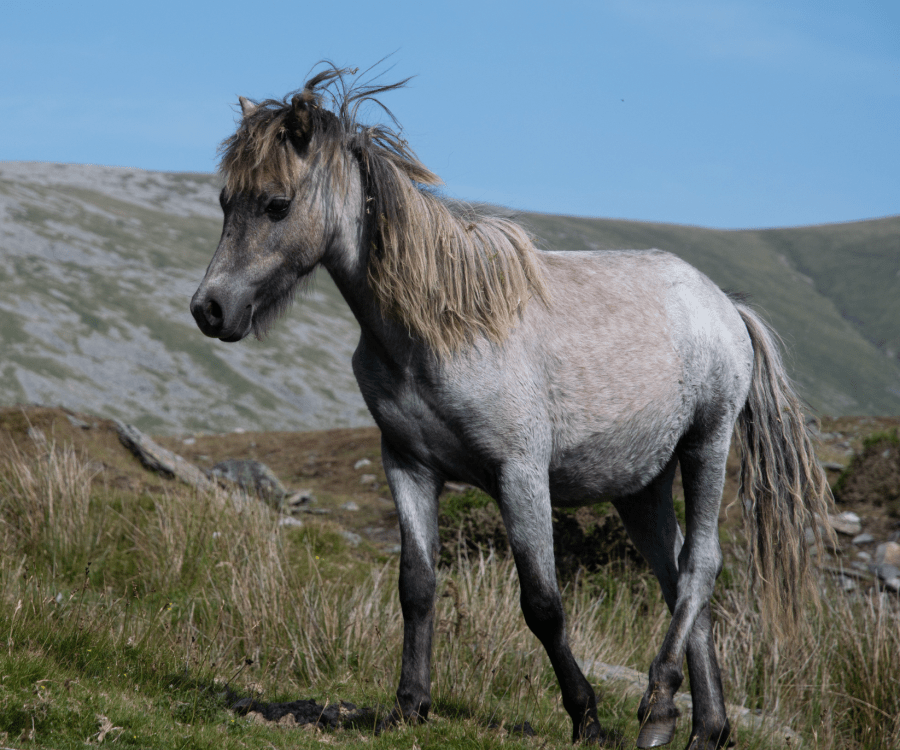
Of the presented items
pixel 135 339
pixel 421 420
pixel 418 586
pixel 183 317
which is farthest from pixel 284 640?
pixel 183 317

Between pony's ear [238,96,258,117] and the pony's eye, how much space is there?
1.69 feet

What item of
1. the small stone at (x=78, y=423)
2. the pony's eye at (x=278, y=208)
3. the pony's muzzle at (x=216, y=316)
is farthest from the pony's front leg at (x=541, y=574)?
the small stone at (x=78, y=423)

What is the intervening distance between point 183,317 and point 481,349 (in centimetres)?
10331

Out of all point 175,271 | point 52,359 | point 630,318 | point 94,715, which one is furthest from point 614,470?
point 175,271

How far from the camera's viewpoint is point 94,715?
354 centimetres

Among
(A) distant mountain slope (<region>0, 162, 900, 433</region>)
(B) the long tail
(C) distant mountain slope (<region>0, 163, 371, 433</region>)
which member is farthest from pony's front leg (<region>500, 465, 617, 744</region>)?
(C) distant mountain slope (<region>0, 163, 371, 433</region>)

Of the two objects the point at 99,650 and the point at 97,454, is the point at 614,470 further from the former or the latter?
the point at 97,454

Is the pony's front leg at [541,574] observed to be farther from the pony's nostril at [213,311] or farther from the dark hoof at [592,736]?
the pony's nostril at [213,311]

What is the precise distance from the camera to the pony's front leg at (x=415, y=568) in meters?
3.89

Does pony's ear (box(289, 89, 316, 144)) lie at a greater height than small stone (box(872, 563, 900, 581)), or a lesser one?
greater

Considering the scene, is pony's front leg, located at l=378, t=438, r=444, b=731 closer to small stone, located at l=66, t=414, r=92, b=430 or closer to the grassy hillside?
the grassy hillside

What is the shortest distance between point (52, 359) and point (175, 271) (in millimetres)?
44501

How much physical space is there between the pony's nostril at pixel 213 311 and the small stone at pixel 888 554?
28.5 feet

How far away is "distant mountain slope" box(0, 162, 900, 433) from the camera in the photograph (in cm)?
7488
